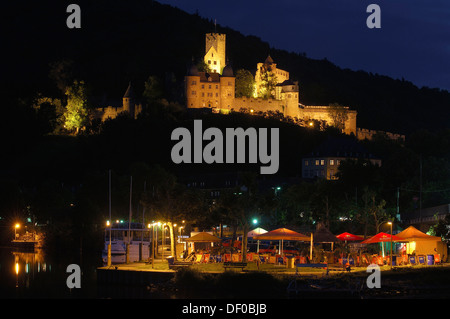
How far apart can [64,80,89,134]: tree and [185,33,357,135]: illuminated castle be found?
65.6 feet

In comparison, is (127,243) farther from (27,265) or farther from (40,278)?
(27,265)

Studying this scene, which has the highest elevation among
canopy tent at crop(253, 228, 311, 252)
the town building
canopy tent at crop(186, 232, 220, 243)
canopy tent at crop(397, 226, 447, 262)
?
the town building

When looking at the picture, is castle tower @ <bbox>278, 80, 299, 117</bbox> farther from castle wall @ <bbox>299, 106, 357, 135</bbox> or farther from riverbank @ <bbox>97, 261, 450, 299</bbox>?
riverbank @ <bbox>97, 261, 450, 299</bbox>

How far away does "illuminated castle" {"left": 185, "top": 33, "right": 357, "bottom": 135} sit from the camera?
16288cm

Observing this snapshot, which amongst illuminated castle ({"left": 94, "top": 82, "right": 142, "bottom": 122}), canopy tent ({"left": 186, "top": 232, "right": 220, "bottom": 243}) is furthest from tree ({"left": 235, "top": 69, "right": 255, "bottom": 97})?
canopy tent ({"left": 186, "top": 232, "right": 220, "bottom": 243})

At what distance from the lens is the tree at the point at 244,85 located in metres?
169

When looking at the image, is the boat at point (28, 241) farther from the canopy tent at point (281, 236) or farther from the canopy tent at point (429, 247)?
the canopy tent at point (429, 247)

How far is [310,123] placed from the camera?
542ft

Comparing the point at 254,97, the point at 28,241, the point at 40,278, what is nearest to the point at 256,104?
the point at 254,97

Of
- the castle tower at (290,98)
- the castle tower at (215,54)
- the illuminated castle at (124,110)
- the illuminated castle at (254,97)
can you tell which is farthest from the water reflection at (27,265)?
the castle tower at (215,54)

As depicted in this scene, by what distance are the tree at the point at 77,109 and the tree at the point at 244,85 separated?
101 ft

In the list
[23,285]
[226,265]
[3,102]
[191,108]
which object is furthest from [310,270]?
[3,102]

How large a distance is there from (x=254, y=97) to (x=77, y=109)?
116 feet
